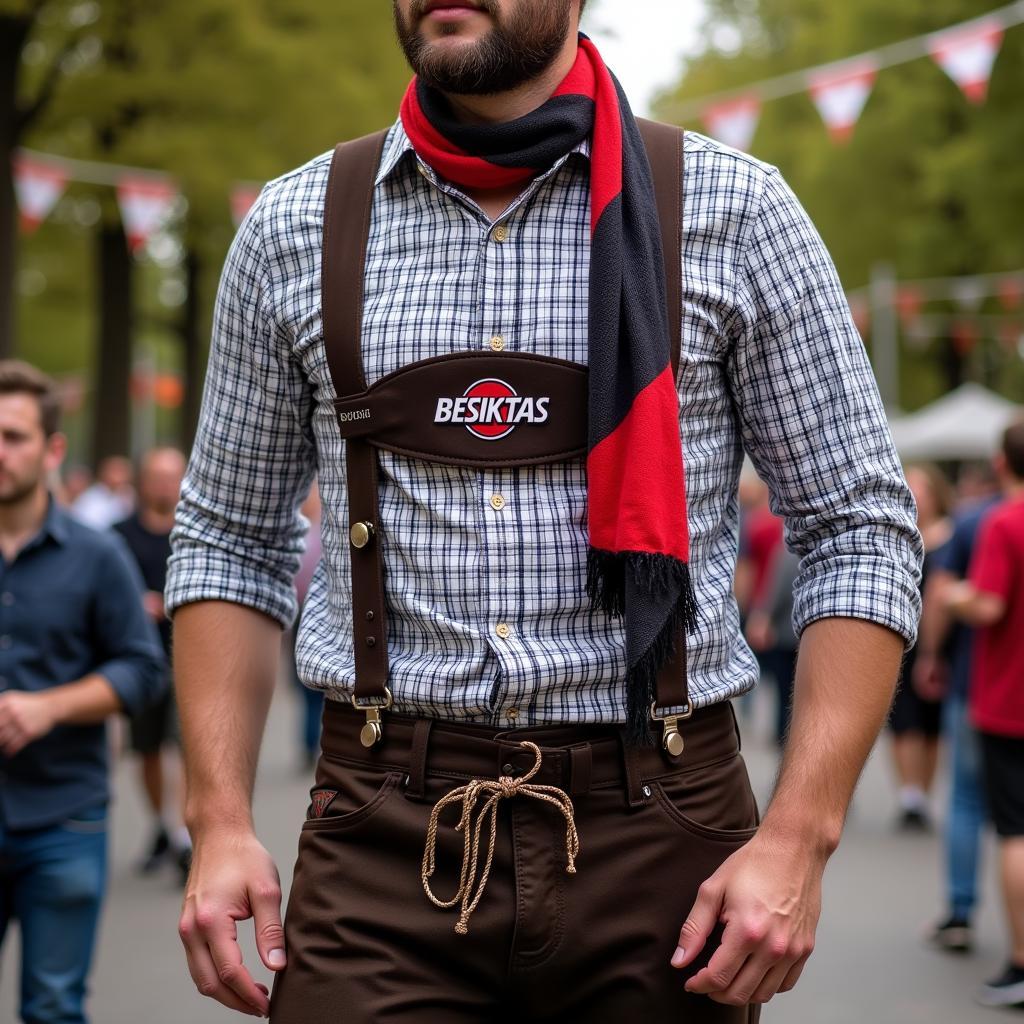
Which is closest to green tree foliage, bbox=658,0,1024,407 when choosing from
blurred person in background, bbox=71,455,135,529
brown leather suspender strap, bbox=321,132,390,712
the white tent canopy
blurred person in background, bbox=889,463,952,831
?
the white tent canopy

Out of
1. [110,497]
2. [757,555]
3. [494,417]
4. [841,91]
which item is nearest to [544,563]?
[494,417]

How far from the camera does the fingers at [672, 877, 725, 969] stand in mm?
2047

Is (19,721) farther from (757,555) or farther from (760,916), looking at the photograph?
(757,555)

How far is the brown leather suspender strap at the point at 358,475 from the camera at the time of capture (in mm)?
2229

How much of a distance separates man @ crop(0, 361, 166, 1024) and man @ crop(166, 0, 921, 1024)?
2.28 metres

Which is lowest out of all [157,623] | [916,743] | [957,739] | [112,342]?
[916,743]

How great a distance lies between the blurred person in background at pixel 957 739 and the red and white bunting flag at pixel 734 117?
6.92 meters

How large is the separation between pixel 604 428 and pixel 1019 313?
101 feet

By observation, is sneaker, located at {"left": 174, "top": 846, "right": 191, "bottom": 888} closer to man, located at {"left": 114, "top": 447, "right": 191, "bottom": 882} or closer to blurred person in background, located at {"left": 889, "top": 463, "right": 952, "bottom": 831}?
man, located at {"left": 114, "top": 447, "right": 191, "bottom": 882}

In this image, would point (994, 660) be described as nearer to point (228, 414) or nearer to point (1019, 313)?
point (228, 414)

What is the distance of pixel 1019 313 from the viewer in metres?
31.3

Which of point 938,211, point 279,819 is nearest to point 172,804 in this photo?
point 279,819

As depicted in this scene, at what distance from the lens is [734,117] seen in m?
15.2

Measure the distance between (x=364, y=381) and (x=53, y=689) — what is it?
2832 millimetres
